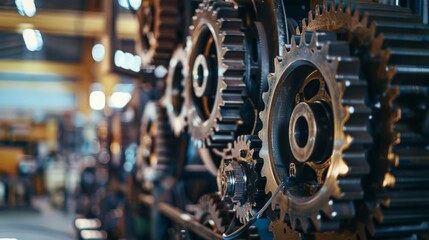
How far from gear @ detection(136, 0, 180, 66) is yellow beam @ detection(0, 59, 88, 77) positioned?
1022 centimetres

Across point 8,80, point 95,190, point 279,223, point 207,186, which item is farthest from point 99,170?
point 8,80

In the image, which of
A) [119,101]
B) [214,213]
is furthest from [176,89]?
[119,101]

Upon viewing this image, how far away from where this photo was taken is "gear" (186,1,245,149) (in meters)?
1.72

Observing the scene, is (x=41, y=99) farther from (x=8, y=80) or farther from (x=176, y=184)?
(x=176, y=184)

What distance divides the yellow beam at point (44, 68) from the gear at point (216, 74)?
36.4 ft

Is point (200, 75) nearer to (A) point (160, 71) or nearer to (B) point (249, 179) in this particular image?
(B) point (249, 179)

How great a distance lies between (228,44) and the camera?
1.72 m

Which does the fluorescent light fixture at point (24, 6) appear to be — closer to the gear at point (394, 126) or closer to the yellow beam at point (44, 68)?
the gear at point (394, 126)

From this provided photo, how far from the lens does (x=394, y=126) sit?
1105 mm

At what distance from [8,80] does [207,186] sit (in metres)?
12.9

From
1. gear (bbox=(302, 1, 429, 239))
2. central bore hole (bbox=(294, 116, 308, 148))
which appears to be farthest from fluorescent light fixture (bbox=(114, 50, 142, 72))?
gear (bbox=(302, 1, 429, 239))

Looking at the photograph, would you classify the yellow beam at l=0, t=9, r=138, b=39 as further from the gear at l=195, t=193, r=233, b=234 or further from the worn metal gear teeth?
the worn metal gear teeth

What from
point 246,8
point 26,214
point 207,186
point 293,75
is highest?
point 246,8

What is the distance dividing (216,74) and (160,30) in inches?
31.5
